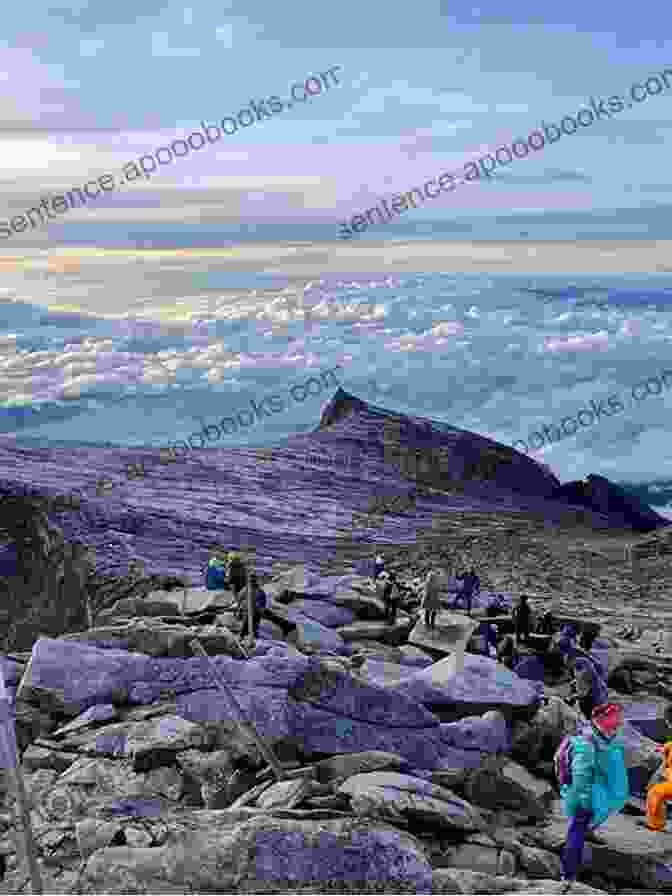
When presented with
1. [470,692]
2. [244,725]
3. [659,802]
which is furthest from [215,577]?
[659,802]

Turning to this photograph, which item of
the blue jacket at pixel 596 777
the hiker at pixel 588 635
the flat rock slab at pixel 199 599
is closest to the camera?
the blue jacket at pixel 596 777

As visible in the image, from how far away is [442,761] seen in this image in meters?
11.7

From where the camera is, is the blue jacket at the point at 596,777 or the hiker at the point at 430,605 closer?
the blue jacket at the point at 596,777

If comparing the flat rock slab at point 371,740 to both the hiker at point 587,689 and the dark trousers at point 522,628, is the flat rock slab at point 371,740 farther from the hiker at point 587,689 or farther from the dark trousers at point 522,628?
the dark trousers at point 522,628

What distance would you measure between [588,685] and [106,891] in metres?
10.1

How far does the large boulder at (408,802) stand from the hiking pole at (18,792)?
2.81 meters

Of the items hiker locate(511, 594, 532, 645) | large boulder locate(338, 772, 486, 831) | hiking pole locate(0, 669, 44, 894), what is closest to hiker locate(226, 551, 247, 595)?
hiker locate(511, 594, 532, 645)

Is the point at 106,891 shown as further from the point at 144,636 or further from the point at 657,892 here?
the point at 144,636

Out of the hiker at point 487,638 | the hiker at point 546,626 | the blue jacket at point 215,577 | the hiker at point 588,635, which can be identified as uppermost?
the blue jacket at point 215,577

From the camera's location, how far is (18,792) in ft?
28.0

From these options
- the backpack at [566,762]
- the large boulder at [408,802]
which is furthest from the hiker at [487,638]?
the backpack at [566,762]

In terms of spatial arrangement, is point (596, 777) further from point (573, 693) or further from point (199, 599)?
point (199, 599)

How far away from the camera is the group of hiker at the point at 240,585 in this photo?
16.5 meters

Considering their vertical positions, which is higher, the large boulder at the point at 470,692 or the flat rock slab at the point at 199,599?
the flat rock slab at the point at 199,599
